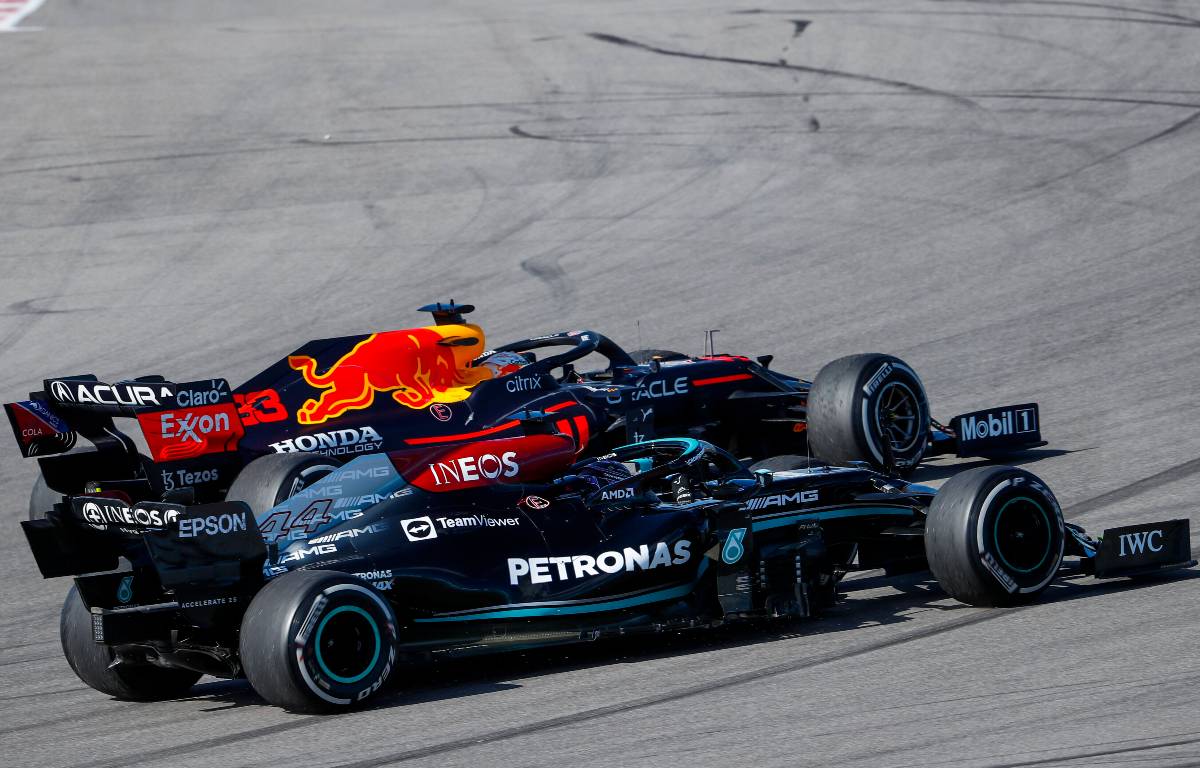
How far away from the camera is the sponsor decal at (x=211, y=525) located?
A: 8.01 m

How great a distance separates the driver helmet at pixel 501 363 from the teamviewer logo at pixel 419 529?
4.88 meters

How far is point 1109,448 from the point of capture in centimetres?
1304

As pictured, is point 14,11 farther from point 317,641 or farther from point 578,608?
point 317,641

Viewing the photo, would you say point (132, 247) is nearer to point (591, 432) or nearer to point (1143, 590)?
point (591, 432)

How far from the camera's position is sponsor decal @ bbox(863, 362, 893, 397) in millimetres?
12125

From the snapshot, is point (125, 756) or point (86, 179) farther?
point (86, 179)

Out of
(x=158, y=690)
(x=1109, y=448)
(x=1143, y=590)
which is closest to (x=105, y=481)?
(x=158, y=690)

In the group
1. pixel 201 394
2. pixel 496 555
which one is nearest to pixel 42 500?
pixel 201 394

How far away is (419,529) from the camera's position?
8.55m

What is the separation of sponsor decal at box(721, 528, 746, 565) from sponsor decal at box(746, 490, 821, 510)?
20 centimetres

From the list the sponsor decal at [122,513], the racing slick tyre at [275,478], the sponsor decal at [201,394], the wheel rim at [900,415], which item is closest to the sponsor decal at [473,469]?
the sponsor decal at [122,513]

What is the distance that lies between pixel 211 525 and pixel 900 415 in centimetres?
601

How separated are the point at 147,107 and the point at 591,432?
16588mm

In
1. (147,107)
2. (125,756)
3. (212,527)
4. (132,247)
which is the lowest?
(125,756)
